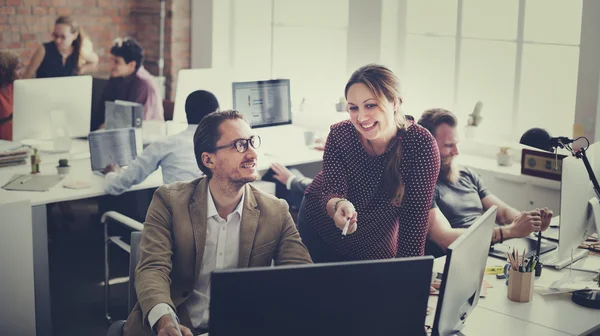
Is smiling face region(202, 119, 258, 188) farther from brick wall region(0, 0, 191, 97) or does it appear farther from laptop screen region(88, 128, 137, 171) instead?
brick wall region(0, 0, 191, 97)

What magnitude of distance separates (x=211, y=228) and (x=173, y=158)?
170 centimetres

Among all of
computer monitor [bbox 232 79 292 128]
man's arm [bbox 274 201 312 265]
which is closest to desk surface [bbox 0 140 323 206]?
computer monitor [bbox 232 79 292 128]

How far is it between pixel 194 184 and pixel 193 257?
0.24 meters

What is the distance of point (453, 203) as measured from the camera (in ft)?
12.0

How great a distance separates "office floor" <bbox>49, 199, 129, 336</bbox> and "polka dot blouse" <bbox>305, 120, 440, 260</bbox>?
5.45ft

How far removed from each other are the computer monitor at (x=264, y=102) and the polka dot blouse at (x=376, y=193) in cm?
201

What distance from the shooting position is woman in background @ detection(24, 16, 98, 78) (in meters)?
6.43

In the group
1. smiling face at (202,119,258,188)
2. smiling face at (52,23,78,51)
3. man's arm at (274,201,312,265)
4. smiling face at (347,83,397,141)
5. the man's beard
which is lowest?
man's arm at (274,201,312,265)

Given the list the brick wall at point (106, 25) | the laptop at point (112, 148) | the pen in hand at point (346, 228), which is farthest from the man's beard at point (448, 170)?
the brick wall at point (106, 25)

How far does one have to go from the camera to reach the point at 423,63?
219 inches

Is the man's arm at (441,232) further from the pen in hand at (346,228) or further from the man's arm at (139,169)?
the man's arm at (139,169)

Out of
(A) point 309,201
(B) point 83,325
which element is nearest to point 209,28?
(B) point 83,325

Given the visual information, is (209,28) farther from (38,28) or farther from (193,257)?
(193,257)

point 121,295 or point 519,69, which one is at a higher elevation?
point 519,69
